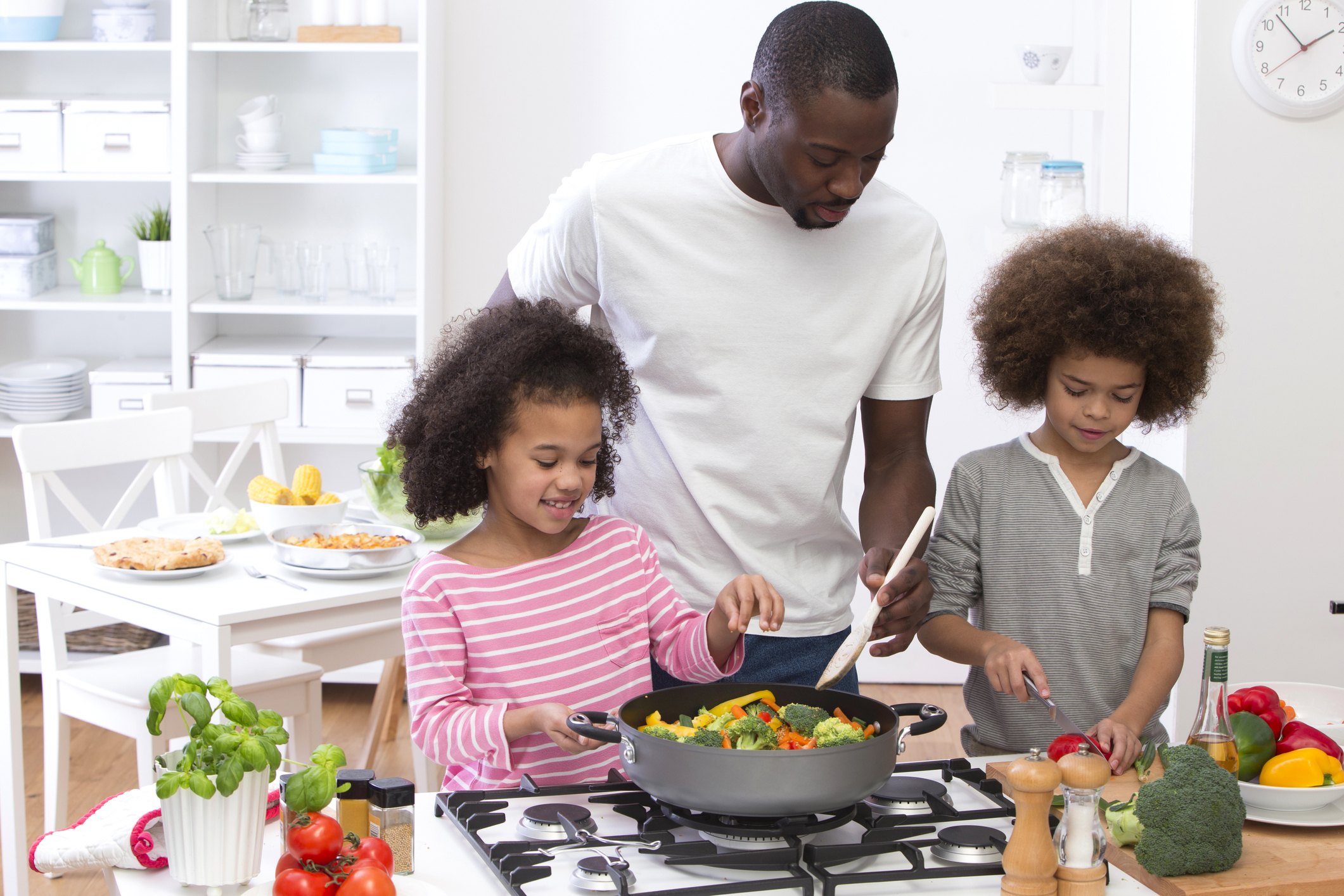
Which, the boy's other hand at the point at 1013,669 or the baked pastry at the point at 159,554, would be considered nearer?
the boy's other hand at the point at 1013,669

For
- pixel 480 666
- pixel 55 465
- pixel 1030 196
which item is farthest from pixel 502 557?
pixel 1030 196

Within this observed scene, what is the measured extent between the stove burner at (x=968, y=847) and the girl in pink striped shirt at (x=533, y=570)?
309 millimetres

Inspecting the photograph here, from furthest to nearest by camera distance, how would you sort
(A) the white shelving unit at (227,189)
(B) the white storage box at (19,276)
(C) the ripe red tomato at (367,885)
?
(B) the white storage box at (19,276) → (A) the white shelving unit at (227,189) → (C) the ripe red tomato at (367,885)

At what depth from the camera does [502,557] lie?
4.97 ft

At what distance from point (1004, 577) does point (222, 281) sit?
2626 mm

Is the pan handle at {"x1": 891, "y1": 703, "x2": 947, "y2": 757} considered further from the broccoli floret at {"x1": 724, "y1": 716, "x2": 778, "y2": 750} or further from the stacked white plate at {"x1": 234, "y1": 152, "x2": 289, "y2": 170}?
the stacked white plate at {"x1": 234, "y1": 152, "x2": 289, "y2": 170}

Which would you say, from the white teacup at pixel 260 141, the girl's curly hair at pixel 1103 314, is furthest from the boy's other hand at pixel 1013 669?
the white teacup at pixel 260 141

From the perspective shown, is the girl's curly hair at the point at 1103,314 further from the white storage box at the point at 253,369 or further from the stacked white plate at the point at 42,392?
the stacked white plate at the point at 42,392

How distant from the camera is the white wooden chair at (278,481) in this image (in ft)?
9.18

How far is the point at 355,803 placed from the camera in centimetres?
111

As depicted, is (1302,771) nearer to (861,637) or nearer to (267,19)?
(861,637)

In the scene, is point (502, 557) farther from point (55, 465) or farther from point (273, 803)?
point (55, 465)

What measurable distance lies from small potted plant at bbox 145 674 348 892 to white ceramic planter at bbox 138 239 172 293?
117 inches

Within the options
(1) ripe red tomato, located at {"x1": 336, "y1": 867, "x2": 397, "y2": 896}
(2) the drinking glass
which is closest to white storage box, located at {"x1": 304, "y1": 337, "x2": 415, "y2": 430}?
(2) the drinking glass
